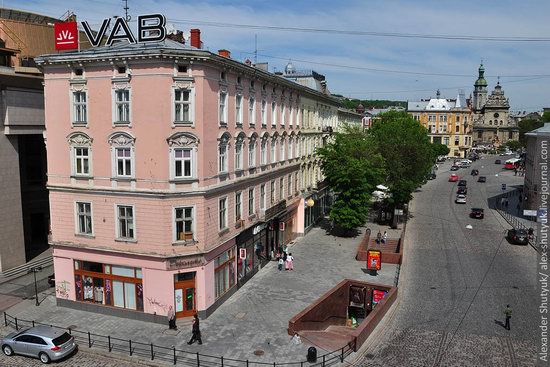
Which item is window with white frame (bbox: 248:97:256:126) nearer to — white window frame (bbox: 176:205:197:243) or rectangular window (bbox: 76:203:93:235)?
white window frame (bbox: 176:205:197:243)

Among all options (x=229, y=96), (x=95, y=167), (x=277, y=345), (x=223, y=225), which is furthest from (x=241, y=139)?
(x=277, y=345)

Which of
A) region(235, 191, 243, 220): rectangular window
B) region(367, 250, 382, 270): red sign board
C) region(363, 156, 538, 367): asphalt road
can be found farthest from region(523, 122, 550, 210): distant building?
region(235, 191, 243, 220): rectangular window

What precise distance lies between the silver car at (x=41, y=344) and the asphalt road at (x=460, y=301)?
1393cm

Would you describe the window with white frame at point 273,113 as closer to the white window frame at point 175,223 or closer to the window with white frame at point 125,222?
the white window frame at point 175,223

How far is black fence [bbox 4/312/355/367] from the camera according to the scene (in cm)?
2016

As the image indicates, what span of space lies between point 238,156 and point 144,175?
699cm

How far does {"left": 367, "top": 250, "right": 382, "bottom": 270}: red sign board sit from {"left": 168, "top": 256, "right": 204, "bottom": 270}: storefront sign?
1309cm

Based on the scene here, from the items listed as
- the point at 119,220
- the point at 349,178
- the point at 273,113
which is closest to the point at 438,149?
the point at 349,178

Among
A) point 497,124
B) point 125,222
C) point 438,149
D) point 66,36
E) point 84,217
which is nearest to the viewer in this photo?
point 125,222

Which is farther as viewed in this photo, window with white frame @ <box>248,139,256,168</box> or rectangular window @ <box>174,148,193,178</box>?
window with white frame @ <box>248,139,256,168</box>

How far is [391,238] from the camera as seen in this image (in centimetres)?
4531

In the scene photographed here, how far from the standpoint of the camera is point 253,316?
25.4m

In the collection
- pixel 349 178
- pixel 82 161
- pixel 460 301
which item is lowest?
pixel 460 301

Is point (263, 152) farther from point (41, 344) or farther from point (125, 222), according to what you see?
point (41, 344)
